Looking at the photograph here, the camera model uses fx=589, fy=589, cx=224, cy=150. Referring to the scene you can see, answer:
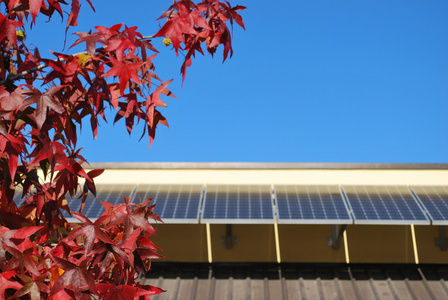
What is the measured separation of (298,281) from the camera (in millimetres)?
11086

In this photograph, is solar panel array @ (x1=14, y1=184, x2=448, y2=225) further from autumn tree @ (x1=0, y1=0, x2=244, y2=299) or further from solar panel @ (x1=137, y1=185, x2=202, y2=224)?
autumn tree @ (x1=0, y1=0, x2=244, y2=299)

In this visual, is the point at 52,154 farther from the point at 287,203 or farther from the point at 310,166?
the point at 310,166

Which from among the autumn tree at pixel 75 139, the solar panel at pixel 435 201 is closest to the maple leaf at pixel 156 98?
the autumn tree at pixel 75 139

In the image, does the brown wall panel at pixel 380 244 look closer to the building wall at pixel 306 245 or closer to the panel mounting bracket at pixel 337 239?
the building wall at pixel 306 245

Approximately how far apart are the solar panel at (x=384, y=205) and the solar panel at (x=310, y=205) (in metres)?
0.24

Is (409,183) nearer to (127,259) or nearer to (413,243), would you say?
(413,243)

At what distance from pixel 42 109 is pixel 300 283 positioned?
27.1 ft

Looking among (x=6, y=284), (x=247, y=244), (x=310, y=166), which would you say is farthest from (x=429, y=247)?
(x=6, y=284)

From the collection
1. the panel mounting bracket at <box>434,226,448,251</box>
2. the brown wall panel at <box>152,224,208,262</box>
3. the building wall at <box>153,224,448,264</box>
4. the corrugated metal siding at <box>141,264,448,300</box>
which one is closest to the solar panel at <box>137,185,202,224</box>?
the brown wall panel at <box>152,224,208,262</box>

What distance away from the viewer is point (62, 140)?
13.9 ft

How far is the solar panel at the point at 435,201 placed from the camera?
11.1 m

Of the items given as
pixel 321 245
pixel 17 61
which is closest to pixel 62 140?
pixel 17 61

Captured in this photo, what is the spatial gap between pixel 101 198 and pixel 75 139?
8.55 metres

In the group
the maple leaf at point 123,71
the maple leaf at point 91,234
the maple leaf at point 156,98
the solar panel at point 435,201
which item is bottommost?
the solar panel at point 435,201
